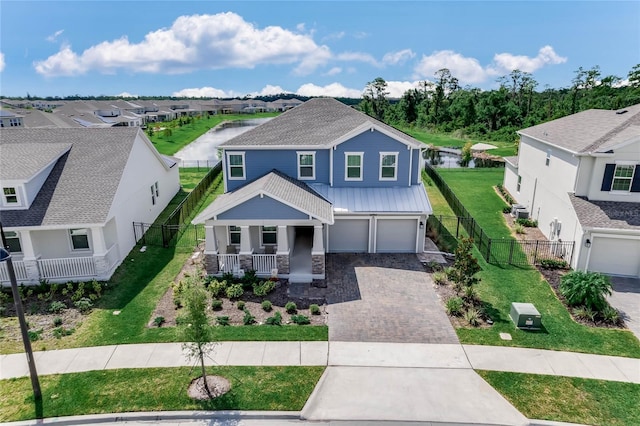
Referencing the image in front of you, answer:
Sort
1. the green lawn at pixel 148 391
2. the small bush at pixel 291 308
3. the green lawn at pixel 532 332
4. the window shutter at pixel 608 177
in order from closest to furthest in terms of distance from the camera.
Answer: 1. the green lawn at pixel 148 391
2. the green lawn at pixel 532 332
3. the small bush at pixel 291 308
4. the window shutter at pixel 608 177

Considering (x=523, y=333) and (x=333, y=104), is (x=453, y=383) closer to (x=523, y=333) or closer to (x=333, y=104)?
(x=523, y=333)

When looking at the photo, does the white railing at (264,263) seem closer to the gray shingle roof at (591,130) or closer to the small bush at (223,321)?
the small bush at (223,321)

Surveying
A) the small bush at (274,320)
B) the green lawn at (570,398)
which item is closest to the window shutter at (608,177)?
the green lawn at (570,398)

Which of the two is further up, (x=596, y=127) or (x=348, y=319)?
(x=596, y=127)

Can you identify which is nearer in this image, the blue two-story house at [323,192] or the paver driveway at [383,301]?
the paver driveway at [383,301]

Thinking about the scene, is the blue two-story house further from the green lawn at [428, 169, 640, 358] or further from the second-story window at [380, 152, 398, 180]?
the green lawn at [428, 169, 640, 358]

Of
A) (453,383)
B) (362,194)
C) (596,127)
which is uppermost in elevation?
(596,127)

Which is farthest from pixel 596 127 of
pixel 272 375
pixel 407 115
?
pixel 407 115
